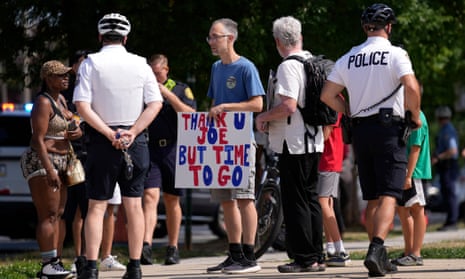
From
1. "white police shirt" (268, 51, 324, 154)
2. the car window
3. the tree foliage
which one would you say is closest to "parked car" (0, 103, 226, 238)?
the car window

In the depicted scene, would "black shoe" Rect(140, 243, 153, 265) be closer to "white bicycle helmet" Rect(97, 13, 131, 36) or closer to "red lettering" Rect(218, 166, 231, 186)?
"red lettering" Rect(218, 166, 231, 186)

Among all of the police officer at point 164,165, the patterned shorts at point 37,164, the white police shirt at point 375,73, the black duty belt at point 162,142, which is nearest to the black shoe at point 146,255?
the police officer at point 164,165

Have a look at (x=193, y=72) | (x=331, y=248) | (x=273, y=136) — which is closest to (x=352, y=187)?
(x=193, y=72)

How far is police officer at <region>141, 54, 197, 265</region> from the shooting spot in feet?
39.1

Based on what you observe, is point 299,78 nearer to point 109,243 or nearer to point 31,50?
point 109,243

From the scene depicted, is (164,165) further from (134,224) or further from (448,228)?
(448,228)

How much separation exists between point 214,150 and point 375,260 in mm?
2004

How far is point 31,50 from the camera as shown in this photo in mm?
14898

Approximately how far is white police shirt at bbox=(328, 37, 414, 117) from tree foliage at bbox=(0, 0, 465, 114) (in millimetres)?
4866

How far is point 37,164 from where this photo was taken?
32.7 ft

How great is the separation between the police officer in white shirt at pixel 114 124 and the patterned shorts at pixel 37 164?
1.11m

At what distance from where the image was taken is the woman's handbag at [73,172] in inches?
400

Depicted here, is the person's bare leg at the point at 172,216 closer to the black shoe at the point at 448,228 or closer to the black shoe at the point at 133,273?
the black shoe at the point at 133,273

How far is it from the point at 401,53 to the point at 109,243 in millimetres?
3783
